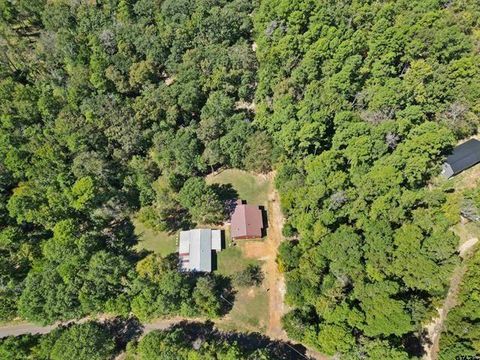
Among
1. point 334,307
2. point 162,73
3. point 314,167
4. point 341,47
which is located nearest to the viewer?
point 334,307

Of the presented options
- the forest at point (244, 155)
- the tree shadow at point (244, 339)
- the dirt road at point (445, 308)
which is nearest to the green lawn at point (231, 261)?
the forest at point (244, 155)

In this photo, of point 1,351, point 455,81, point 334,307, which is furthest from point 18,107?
point 455,81

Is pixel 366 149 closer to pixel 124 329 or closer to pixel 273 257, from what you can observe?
pixel 273 257

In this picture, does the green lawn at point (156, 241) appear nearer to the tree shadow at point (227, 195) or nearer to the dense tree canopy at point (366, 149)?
the tree shadow at point (227, 195)

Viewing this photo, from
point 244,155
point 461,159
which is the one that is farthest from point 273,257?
point 461,159

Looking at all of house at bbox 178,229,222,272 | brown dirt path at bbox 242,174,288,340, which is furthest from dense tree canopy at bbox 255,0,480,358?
house at bbox 178,229,222,272

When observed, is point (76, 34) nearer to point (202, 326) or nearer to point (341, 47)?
point (341, 47)

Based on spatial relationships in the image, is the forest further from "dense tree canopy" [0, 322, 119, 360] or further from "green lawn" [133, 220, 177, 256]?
"green lawn" [133, 220, 177, 256]
